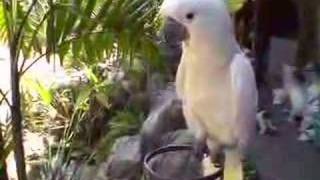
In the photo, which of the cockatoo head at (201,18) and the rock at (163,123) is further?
the rock at (163,123)

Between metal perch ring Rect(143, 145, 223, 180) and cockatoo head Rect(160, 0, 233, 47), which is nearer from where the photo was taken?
cockatoo head Rect(160, 0, 233, 47)

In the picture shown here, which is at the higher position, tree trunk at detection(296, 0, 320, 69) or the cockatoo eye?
the cockatoo eye

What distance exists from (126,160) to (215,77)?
4.76ft

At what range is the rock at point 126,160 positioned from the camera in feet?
7.55

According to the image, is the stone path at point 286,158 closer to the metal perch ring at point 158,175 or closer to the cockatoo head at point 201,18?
the metal perch ring at point 158,175

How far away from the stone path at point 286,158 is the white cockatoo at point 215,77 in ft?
0.86

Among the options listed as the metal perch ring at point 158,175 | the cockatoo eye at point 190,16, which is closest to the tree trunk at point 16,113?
the metal perch ring at point 158,175

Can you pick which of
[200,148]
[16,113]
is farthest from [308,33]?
[16,113]

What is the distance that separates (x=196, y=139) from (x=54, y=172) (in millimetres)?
1333

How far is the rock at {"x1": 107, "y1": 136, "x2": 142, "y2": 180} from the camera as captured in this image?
7.55 ft

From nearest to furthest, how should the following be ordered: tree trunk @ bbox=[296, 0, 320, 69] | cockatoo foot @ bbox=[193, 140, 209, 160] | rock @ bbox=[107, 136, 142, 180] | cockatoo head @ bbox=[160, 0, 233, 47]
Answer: cockatoo head @ bbox=[160, 0, 233, 47]
cockatoo foot @ bbox=[193, 140, 209, 160]
tree trunk @ bbox=[296, 0, 320, 69]
rock @ bbox=[107, 136, 142, 180]

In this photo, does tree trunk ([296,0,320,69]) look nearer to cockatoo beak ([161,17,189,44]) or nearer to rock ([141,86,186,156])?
cockatoo beak ([161,17,189,44])

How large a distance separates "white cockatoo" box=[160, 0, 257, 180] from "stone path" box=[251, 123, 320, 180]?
10.3 inches

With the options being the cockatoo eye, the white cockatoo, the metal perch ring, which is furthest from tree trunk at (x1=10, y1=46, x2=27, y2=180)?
the cockatoo eye
